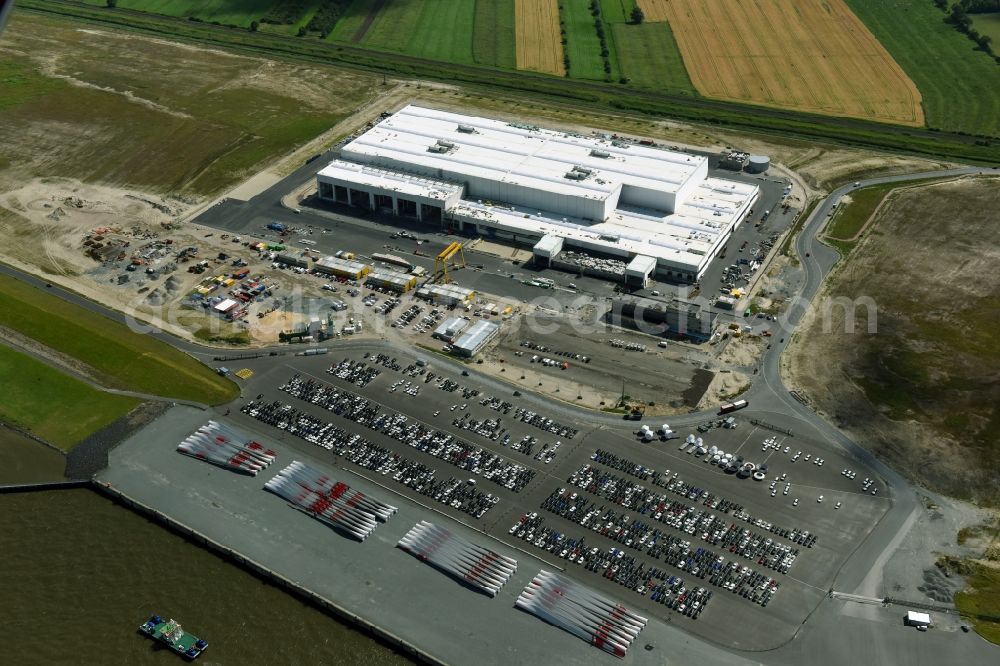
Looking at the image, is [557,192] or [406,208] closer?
[557,192]

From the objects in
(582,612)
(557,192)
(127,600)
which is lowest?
(582,612)

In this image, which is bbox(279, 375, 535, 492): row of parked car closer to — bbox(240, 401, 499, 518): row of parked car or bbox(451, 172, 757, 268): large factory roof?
bbox(240, 401, 499, 518): row of parked car

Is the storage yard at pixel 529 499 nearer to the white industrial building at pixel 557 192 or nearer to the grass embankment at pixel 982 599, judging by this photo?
the grass embankment at pixel 982 599

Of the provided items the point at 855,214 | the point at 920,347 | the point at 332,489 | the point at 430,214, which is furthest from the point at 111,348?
the point at 855,214

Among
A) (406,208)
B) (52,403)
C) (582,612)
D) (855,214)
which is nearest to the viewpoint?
(582,612)

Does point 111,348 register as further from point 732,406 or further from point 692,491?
point 732,406

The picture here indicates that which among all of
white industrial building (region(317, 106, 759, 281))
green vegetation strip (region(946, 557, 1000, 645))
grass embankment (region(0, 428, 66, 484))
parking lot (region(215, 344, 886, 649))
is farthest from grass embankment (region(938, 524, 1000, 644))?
grass embankment (region(0, 428, 66, 484))

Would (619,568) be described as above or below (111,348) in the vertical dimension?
below
